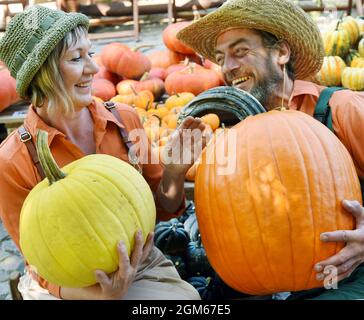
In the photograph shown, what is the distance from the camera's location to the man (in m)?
2.11

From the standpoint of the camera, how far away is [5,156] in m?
2.05

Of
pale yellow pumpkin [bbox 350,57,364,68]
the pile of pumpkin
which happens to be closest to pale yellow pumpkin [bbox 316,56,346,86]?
the pile of pumpkin

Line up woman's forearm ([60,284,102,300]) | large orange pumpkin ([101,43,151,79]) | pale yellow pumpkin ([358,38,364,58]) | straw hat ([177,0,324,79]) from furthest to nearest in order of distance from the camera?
large orange pumpkin ([101,43,151,79]) < pale yellow pumpkin ([358,38,364,58]) < straw hat ([177,0,324,79]) < woman's forearm ([60,284,102,300])

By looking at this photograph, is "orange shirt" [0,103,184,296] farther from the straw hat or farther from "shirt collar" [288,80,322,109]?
"shirt collar" [288,80,322,109]

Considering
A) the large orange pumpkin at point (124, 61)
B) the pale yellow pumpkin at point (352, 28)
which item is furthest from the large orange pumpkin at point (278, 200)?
the large orange pumpkin at point (124, 61)

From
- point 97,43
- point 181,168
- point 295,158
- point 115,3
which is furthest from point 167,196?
point 115,3

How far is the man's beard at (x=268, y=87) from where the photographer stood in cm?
229

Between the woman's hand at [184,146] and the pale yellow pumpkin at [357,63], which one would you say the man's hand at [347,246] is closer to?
the woman's hand at [184,146]

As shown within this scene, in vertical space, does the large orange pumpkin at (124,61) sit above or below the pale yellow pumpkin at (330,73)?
below

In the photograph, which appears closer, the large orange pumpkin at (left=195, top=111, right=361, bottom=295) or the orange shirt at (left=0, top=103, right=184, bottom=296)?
the large orange pumpkin at (left=195, top=111, right=361, bottom=295)

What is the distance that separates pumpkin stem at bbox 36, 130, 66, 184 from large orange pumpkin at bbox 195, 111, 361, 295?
1.83 feet

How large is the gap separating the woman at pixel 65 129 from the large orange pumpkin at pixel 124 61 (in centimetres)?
305

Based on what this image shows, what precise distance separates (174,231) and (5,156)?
1.37 metres

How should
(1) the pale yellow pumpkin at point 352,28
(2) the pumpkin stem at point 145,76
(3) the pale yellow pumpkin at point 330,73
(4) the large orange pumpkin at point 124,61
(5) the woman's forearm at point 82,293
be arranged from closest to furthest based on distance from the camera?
(5) the woman's forearm at point 82,293 < (3) the pale yellow pumpkin at point 330,73 < (1) the pale yellow pumpkin at point 352,28 < (2) the pumpkin stem at point 145,76 < (4) the large orange pumpkin at point 124,61
